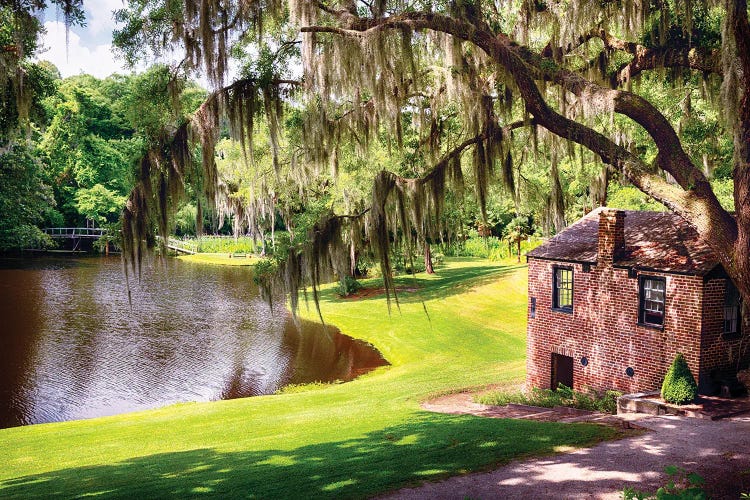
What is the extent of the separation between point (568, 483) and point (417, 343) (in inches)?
720

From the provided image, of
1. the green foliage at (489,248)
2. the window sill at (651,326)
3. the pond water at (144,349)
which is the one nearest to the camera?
the window sill at (651,326)

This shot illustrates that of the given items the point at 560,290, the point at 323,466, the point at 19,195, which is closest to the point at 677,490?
the point at 323,466

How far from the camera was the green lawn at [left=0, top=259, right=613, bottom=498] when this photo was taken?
9828 millimetres

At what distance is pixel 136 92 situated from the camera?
1345cm

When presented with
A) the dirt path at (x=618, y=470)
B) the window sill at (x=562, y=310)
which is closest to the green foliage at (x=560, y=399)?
the window sill at (x=562, y=310)

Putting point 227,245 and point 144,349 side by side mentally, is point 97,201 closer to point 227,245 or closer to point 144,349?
point 227,245

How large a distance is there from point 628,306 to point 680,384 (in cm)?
230

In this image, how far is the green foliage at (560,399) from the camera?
1555 cm

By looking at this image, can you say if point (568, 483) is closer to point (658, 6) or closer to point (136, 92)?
point (658, 6)

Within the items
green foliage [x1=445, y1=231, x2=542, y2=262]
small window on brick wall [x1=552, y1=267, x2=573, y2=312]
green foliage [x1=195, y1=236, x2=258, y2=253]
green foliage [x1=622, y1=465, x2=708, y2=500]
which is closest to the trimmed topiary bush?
small window on brick wall [x1=552, y1=267, x2=573, y2=312]

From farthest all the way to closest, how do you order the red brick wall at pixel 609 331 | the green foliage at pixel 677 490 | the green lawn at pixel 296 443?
the red brick wall at pixel 609 331, the green lawn at pixel 296 443, the green foliage at pixel 677 490

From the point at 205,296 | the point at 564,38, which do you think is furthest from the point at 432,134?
the point at 205,296

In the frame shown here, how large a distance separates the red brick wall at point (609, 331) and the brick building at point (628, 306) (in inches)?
0.8

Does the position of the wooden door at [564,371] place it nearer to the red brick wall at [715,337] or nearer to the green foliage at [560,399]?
the green foliage at [560,399]
